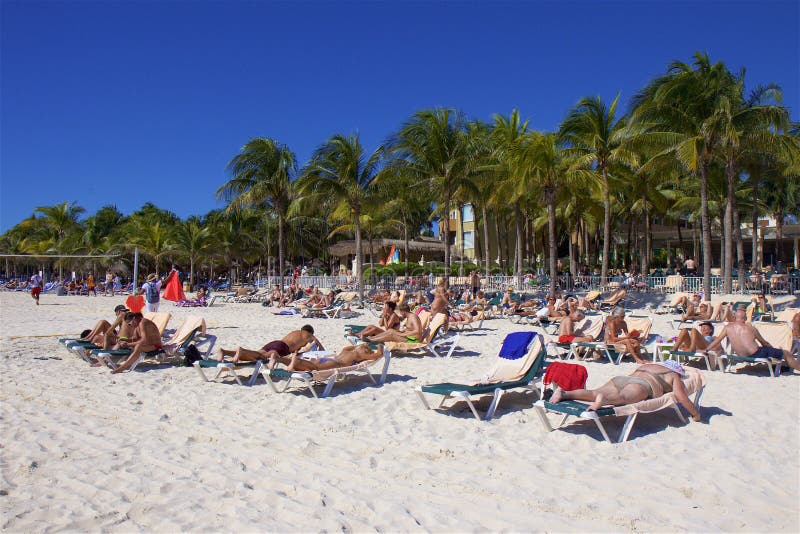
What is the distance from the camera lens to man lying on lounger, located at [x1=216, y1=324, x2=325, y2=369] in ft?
24.2

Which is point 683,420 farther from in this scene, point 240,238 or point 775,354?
point 240,238

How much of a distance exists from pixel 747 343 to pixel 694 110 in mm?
11744

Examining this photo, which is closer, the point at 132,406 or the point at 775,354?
the point at 132,406

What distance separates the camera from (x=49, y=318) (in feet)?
56.9

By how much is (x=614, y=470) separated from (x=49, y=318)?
57.2 feet

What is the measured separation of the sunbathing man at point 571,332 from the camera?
9781mm

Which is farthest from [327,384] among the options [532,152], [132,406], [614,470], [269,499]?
[532,152]

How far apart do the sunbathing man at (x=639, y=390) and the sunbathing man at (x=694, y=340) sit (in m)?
3.17

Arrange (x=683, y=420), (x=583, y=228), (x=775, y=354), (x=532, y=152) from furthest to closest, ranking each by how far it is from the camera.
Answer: (x=583, y=228), (x=532, y=152), (x=775, y=354), (x=683, y=420)

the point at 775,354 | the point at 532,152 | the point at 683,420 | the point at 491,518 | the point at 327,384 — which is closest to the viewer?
the point at 491,518

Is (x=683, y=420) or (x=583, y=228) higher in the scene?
(x=583, y=228)

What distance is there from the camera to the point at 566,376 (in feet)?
19.0

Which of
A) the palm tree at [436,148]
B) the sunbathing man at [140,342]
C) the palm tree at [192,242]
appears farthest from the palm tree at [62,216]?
the sunbathing man at [140,342]

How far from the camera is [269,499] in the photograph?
12.9 feet
